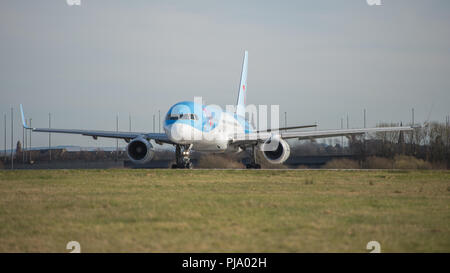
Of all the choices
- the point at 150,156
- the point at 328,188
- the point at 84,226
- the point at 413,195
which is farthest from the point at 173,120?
the point at 84,226

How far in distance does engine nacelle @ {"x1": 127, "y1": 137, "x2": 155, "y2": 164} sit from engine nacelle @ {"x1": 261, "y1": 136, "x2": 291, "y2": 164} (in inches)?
304

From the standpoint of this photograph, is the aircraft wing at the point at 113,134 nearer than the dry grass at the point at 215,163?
Yes

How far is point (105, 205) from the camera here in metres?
11.6

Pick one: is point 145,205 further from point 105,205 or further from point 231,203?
point 231,203

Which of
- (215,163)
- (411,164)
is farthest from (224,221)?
(215,163)

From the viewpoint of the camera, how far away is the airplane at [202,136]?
29.7 m

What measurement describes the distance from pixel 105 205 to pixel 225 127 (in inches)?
919

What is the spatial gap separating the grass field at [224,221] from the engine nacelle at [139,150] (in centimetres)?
1700

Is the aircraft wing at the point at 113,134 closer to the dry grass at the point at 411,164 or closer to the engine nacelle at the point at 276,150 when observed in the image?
the engine nacelle at the point at 276,150

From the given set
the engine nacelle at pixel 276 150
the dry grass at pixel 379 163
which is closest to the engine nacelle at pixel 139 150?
the engine nacelle at pixel 276 150

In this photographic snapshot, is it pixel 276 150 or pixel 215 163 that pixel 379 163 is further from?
pixel 215 163

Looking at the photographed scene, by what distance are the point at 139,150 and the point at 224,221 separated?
78.9 ft

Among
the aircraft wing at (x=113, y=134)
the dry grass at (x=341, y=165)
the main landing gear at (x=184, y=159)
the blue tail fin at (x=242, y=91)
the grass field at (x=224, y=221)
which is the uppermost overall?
the blue tail fin at (x=242, y=91)

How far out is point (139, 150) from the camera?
32.6 metres
